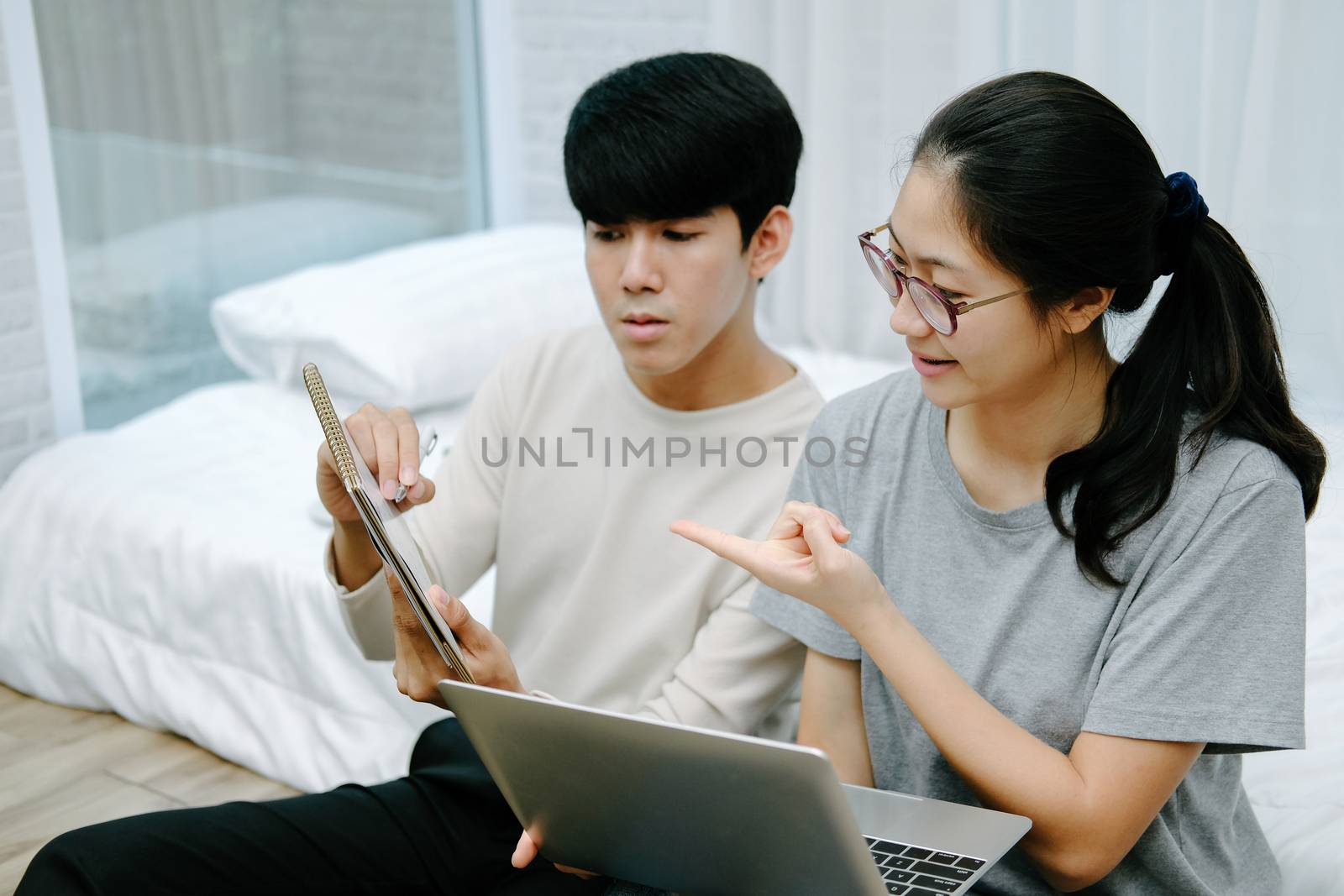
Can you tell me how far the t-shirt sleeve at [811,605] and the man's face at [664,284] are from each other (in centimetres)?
18

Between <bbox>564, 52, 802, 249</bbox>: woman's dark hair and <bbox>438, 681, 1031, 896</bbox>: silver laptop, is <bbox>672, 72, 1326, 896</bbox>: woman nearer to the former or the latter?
<bbox>438, 681, 1031, 896</bbox>: silver laptop

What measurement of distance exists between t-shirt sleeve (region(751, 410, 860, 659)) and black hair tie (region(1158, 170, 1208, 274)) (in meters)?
0.33

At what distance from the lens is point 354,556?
4.44 ft

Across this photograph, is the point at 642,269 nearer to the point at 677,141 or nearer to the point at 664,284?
the point at 664,284

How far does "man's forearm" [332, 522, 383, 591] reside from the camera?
133cm

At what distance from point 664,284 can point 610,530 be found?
0.28 metres

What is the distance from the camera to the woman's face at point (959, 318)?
1005 millimetres

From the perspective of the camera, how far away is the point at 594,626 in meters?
1.42

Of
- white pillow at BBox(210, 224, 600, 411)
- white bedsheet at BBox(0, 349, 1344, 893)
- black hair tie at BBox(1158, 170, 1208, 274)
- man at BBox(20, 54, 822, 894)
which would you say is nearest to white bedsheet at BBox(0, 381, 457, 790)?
white bedsheet at BBox(0, 349, 1344, 893)

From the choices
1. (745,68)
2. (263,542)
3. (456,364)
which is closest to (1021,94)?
(745,68)

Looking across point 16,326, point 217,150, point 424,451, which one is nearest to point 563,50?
point 217,150

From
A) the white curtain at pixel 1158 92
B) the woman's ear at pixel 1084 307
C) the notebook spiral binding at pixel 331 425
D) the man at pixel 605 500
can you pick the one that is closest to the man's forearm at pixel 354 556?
the man at pixel 605 500

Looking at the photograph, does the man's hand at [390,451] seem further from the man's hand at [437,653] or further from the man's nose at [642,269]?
the man's nose at [642,269]

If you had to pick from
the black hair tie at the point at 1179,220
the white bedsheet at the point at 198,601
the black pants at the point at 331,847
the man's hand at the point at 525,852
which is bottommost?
the white bedsheet at the point at 198,601
